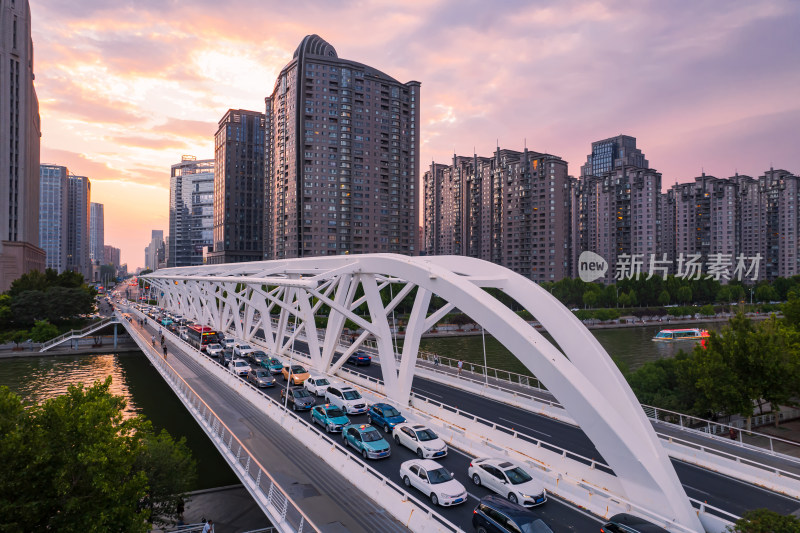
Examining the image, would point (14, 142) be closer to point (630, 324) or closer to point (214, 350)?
point (214, 350)

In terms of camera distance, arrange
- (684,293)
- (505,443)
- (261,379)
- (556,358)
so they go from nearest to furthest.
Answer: (556,358), (505,443), (261,379), (684,293)

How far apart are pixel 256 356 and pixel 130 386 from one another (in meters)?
17.7

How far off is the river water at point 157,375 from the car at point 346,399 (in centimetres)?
791

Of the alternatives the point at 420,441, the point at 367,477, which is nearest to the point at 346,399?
the point at 420,441

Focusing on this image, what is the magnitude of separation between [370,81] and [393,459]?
111m

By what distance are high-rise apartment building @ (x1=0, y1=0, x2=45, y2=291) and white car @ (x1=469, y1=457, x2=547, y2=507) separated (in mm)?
102308

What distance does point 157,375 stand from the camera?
54.3 meters

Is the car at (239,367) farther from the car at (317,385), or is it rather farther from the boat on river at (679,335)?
the boat on river at (679,335)

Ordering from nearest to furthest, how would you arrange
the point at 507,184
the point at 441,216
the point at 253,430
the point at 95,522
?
the point at 95,522 < the point at 253,430 < the point at 507,184 < the point at 441,216

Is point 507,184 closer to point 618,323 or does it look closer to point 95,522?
point 618,323

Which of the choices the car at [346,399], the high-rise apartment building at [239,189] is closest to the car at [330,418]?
the car at [346,399]

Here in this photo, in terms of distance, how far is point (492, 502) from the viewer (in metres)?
13.6

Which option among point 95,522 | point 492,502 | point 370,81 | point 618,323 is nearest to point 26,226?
point 370,81

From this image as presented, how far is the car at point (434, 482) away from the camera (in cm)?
1517
